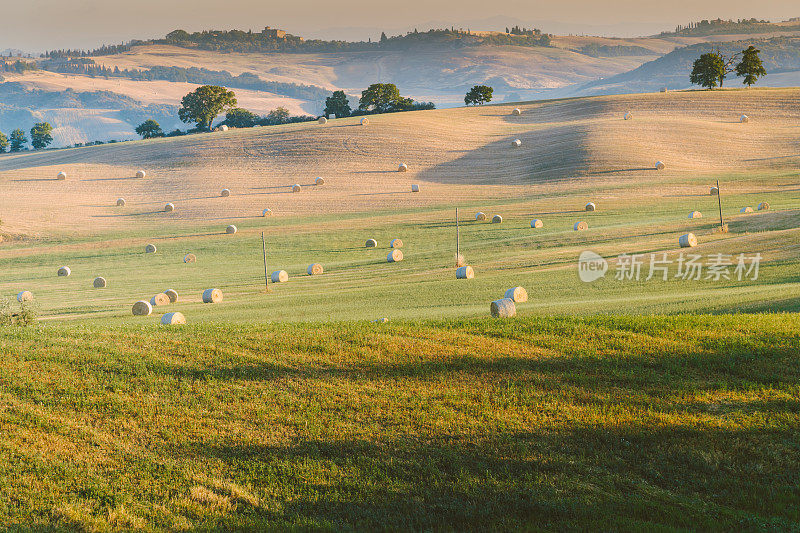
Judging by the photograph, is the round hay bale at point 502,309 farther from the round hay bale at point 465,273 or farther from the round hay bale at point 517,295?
the round hay bale at point 465,273

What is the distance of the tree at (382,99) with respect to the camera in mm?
117312

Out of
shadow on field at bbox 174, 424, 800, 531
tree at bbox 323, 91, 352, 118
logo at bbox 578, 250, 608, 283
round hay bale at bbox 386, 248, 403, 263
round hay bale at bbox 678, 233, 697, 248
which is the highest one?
tree at bbox 323, 91, 352, 118

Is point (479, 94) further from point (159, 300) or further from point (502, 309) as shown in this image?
point (502, 309)

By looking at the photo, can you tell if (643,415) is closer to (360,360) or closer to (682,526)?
(682,526)

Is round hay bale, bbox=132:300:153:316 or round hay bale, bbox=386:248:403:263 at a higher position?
round hay bale, bbox=386:248:403:263

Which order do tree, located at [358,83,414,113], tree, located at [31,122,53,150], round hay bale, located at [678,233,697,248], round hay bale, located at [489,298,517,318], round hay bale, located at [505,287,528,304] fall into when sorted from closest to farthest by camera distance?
round hay bale, located at [489,298,517,318], round hay bale, located at [505,287,528,304], round hay bale, located at [678,233,697,248], tree, located at [358,83,414,113], tree, located at [31,122,53,150]

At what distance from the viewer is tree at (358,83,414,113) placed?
11731cm

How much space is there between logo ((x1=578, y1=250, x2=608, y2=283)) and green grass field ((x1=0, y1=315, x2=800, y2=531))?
48.8ft

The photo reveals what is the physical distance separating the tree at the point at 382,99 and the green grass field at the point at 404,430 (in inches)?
4238

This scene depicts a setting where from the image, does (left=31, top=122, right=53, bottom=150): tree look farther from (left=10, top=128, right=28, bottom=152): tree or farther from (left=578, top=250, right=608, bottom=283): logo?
(left=578, top=250, right=608, bottom=283): logo

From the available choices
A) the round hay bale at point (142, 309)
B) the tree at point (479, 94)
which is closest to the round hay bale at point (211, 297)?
the round hay bale at point (142, 309)

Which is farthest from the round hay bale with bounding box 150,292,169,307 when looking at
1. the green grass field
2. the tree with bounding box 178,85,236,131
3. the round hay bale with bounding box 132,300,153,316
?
the tree with bounding box 178,85,236,131

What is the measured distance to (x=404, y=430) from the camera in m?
10.1

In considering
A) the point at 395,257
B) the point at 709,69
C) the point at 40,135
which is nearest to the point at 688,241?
the point at 395,257
